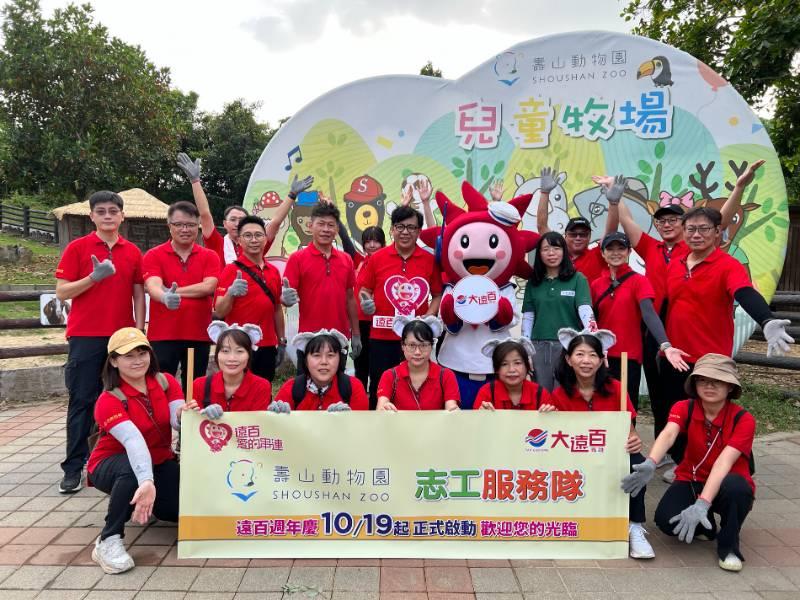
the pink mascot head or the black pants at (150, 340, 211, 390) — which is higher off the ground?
the pink mascot head

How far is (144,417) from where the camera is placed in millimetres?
3127

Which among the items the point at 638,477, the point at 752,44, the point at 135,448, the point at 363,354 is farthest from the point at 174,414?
the point at 752,44

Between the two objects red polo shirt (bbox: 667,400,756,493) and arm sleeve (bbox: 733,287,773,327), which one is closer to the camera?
red polo shirt (bbox: 667,400,756,493)

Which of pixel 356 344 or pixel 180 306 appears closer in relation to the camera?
pixel 180 306

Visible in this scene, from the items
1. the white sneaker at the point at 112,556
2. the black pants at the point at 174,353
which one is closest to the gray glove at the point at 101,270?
the black pants at the point at 174,353

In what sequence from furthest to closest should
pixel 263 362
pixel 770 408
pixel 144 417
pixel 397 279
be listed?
pixel 770 408 < pixel 397 279 < pixel 263 362 < pixel 144 417

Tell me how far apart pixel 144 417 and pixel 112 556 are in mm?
686

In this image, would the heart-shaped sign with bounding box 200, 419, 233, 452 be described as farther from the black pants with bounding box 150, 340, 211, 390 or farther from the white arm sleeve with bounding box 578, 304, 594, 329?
the white arm sleeve with bounding box 578, 304, 594, 329

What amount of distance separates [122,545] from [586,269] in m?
3.49

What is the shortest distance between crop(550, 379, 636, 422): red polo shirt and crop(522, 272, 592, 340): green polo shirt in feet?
1.91

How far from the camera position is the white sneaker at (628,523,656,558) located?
9.81ft

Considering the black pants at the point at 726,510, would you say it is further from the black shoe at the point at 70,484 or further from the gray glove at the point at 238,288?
the black shoe at the point at 70,484

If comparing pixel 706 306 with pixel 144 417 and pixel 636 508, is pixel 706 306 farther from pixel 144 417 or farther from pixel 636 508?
pixel 144 417

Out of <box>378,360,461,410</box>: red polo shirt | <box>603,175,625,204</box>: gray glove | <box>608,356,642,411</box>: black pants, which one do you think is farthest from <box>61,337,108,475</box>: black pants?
<box>603,175,625,204</box>: gray glove
